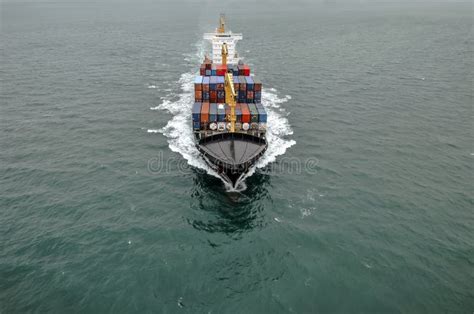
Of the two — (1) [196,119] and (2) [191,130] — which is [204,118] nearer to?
(1) [196,119]

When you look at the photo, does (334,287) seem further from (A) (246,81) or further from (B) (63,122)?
(B) (63,122)

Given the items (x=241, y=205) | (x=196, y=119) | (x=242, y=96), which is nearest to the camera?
(x=241, y=205)

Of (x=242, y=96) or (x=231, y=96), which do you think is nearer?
(x=231, y=96)

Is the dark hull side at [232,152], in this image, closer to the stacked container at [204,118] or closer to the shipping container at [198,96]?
the stacked container at [204,118]

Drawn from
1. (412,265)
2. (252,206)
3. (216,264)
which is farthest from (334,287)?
(252,206)

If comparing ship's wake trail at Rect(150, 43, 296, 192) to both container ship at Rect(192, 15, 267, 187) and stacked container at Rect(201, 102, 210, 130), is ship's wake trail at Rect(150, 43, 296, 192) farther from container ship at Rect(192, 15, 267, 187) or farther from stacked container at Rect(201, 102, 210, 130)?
stacked container at Rect(201, 102, 210, 130)


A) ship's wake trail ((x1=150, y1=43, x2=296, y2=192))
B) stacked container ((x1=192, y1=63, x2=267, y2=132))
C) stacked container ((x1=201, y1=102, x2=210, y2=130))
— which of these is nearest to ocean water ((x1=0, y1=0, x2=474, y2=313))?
ship's wake trail ((x1=150, y1=43, x2=296, y2=192))

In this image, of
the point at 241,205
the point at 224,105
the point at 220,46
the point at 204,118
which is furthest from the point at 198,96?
the point at 220,46

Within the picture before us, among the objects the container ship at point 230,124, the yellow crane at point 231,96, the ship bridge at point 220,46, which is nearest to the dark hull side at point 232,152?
the container ship at point 230,124
